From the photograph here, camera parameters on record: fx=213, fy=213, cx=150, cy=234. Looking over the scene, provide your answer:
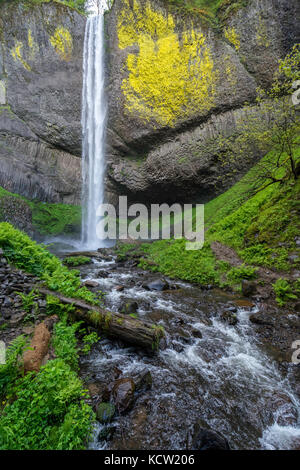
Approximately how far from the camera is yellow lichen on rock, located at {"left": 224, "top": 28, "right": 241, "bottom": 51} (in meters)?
16.5

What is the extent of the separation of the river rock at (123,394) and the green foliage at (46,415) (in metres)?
0.40

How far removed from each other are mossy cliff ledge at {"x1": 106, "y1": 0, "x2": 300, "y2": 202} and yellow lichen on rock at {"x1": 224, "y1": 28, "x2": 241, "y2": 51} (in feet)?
0.25

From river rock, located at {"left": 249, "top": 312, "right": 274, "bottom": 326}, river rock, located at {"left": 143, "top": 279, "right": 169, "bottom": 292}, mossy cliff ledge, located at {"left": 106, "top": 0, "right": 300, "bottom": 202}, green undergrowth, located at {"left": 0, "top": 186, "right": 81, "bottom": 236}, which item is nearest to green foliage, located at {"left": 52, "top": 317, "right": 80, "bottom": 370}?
river rock, located at {"left": 143, "top": 279, "right": 169, "bottom": 292}

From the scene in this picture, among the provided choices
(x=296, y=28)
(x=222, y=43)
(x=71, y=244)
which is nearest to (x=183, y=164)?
(x=222, y=43)

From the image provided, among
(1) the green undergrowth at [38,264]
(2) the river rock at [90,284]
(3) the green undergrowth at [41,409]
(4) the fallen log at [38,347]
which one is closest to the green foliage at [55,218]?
(2) the river rock at [90,284]

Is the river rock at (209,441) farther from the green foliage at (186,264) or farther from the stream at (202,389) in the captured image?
the green foliage at (186,264)

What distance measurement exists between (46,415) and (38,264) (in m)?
3.47

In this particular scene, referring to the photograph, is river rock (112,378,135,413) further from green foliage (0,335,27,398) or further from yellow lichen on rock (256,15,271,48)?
yellow lichen on rock (256,15,271,48)

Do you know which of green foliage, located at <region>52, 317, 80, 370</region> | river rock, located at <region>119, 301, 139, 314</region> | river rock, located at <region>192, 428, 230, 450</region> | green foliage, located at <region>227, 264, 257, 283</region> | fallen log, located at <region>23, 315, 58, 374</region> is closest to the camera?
river rock, located at <region>192, 428, 230, 450</region>

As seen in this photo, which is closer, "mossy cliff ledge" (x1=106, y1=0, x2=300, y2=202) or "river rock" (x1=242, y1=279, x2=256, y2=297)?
"river rock" (x1=242, y1=279, x2=256, y2=297)

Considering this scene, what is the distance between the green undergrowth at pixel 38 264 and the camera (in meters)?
4.41

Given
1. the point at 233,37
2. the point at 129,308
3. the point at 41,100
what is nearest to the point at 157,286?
the point at 129,308

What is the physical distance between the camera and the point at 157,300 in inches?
254

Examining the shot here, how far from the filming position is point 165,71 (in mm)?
17156
